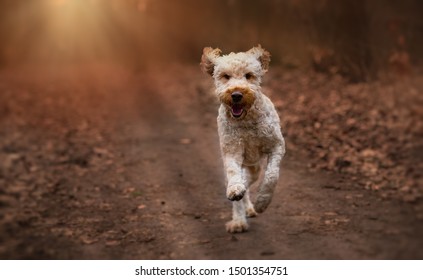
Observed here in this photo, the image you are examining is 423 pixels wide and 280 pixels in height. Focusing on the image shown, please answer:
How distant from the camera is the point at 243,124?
506 centimetres

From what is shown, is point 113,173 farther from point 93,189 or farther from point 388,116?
point 388,116

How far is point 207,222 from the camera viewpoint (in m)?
5.87

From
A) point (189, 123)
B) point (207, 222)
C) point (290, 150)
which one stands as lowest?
point (207, 222)

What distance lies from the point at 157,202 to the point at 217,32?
1590cm

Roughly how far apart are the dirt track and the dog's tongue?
4.05 feet

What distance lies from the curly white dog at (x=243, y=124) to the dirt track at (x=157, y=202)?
532 millimetres

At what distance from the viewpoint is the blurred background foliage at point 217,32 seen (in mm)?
12602

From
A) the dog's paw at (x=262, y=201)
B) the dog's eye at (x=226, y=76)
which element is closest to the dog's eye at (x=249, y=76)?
the dog's eye at (x=226, y=76)

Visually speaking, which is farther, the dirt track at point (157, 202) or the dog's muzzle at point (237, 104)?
the dirt track at point (157, 202)

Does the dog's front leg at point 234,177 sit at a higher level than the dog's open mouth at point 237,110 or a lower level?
lower

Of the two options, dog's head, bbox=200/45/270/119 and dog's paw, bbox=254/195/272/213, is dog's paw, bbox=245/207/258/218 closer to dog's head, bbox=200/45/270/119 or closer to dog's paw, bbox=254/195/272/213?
dog's paw, bbox=254/195/272/213

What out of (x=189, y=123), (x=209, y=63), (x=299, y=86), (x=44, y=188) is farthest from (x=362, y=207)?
(x=299, y=86)

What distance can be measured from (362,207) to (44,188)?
4.19 metres

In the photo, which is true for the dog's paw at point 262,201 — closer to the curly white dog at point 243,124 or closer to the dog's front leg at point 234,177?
the curly white dog at point 243,124
